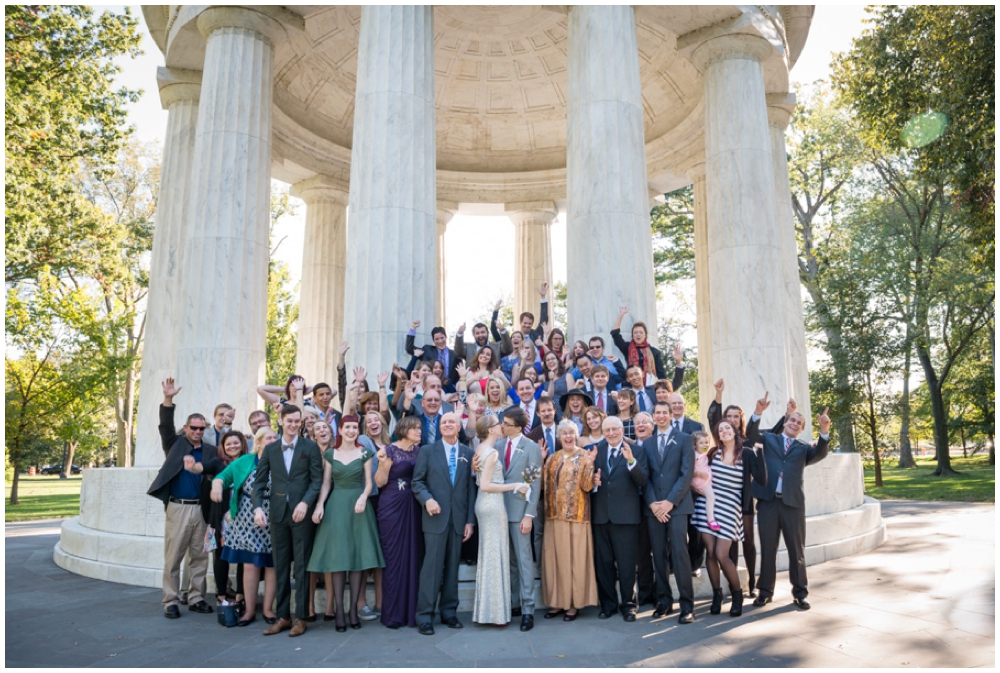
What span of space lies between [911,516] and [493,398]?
64.8 feet

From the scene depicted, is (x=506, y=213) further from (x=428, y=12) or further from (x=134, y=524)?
(x=134, y=524)

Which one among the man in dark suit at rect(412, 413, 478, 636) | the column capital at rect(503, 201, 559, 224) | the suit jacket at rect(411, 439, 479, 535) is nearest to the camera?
the man in dark suit at rect(412, 413, 478, 636)

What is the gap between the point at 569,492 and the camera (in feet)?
37.7

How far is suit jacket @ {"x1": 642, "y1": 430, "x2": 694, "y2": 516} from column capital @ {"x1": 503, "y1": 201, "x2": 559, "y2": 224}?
26049mm

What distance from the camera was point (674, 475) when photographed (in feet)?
37.8

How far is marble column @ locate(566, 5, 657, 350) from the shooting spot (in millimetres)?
17750

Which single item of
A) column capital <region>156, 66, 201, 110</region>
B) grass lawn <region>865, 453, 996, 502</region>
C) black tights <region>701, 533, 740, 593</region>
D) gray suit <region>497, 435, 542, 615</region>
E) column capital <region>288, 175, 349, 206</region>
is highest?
column capital <region>156, 66, 201, 110</region>

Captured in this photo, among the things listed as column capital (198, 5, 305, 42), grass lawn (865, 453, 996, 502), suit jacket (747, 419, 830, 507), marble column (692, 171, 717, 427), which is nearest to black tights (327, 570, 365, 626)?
suit jacket (747, 419, 830, 507)

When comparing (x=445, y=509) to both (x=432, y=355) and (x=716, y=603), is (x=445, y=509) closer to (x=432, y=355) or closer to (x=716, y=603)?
(x=716, y=603)

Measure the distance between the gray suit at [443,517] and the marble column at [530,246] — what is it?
23.8 m

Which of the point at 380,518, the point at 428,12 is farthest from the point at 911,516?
the point at 428,12

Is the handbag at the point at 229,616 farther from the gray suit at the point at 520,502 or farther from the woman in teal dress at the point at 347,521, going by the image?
the gray suit at the point at 520,502

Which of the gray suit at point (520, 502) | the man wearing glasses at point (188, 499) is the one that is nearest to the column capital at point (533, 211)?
the man wearing glasses at point (188, 499)

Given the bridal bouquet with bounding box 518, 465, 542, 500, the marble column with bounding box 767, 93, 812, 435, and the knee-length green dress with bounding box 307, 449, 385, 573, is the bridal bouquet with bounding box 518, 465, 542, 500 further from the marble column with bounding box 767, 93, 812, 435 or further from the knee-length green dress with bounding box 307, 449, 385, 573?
the marble column with bounding box 767, 93, 812, 435
